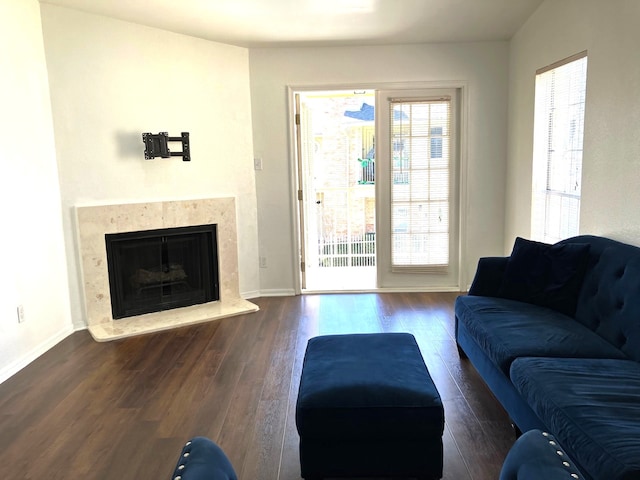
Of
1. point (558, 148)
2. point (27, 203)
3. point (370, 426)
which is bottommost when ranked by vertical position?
point (370, 426)

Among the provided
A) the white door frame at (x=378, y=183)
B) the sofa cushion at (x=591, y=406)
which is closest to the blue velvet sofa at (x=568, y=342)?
the sofa cushion at (x=591, y=406)

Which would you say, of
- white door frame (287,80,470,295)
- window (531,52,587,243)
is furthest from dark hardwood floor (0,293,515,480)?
window (531,52,587,243)

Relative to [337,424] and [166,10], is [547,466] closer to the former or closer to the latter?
[337,424]

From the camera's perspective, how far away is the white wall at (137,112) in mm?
4027

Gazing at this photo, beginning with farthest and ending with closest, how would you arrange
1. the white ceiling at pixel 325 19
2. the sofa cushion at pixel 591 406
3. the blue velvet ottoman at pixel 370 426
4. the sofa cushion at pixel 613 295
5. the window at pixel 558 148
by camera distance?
the white ceiling at pixel 325 19
the window at pixel 558 148
the sofa cushion at pixel 613 295
the blue velvet ottoman at pixel 370 426
the sofa cushion at pixel 591 406

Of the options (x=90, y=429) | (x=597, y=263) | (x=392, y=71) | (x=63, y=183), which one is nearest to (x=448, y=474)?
(x=597, y=263)

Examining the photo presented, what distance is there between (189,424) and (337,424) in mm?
1069

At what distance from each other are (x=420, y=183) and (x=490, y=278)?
6.49 ft

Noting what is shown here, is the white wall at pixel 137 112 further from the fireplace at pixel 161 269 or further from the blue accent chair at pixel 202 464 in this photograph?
the blue accent chair at pixel 202 464

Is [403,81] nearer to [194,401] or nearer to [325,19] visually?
[325,19]

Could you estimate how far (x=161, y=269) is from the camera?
470 cm

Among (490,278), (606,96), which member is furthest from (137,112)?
(606,96)

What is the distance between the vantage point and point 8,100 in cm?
346

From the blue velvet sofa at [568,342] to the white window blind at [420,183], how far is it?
181cm
